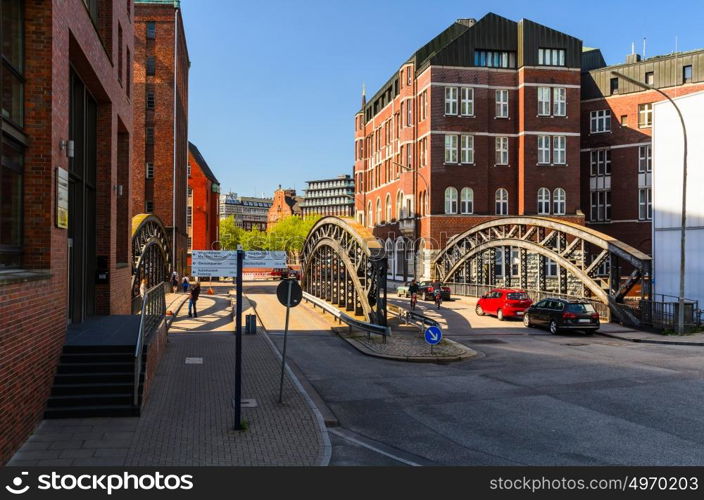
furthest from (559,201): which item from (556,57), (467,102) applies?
(556,57)

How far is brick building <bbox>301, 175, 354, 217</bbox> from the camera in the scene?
170125mm

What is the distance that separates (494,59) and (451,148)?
8859mm

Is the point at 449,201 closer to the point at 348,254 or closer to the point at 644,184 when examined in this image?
the point at 644,184

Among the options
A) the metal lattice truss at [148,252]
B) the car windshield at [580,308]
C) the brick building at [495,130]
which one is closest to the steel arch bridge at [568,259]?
the car windshield at [580,308]

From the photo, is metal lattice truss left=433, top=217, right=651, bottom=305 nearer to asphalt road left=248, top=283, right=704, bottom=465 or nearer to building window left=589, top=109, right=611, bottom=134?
asphalt road left=248, top=283, right=704, bottom=465

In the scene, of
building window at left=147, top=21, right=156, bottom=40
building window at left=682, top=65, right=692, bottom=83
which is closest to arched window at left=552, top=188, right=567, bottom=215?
building window at left=682, top=65, right=692, bottom=83

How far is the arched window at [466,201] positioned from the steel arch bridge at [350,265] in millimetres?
17754

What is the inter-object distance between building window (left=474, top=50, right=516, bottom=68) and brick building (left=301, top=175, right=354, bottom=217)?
375 ft

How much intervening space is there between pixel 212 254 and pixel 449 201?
42.7 meters

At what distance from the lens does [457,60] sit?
2053 inches

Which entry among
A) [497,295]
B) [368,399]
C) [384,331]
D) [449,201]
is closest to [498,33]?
[449,201]

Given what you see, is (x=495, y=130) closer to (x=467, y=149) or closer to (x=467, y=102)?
(x=467, y=149)
